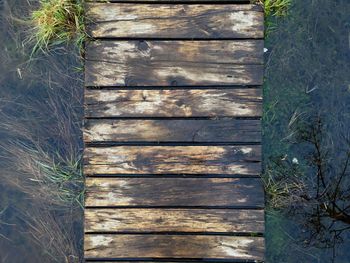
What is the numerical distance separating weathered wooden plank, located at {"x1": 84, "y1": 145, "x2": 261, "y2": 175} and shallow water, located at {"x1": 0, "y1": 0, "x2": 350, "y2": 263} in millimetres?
191

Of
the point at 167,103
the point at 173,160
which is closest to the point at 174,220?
the point at 173,160

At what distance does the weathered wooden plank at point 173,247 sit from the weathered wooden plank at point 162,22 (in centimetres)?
129

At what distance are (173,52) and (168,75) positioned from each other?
0.15m

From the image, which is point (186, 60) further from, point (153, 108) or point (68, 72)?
point (68, 72)

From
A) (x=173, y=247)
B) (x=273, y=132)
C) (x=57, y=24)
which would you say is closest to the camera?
(x=173, y=247)

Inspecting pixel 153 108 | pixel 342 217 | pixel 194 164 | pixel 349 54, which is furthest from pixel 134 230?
pixel 349 54

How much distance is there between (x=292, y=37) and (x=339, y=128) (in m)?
0.70

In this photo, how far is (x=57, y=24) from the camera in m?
2.92

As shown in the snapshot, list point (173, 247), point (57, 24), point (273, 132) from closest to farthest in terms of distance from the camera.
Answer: point (173, 247) < point (57, 24) < point (273, 132)

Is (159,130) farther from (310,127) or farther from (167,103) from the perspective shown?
(310,127)

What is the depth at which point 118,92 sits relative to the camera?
2.83 meters

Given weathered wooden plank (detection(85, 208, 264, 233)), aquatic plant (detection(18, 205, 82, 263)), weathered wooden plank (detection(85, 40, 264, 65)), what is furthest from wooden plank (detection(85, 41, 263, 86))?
aquatic plant (detection(18, 205, 82, 263))

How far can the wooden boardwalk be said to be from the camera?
9.29 ft

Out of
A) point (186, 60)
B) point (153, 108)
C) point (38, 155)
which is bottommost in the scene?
point (38, 155)
